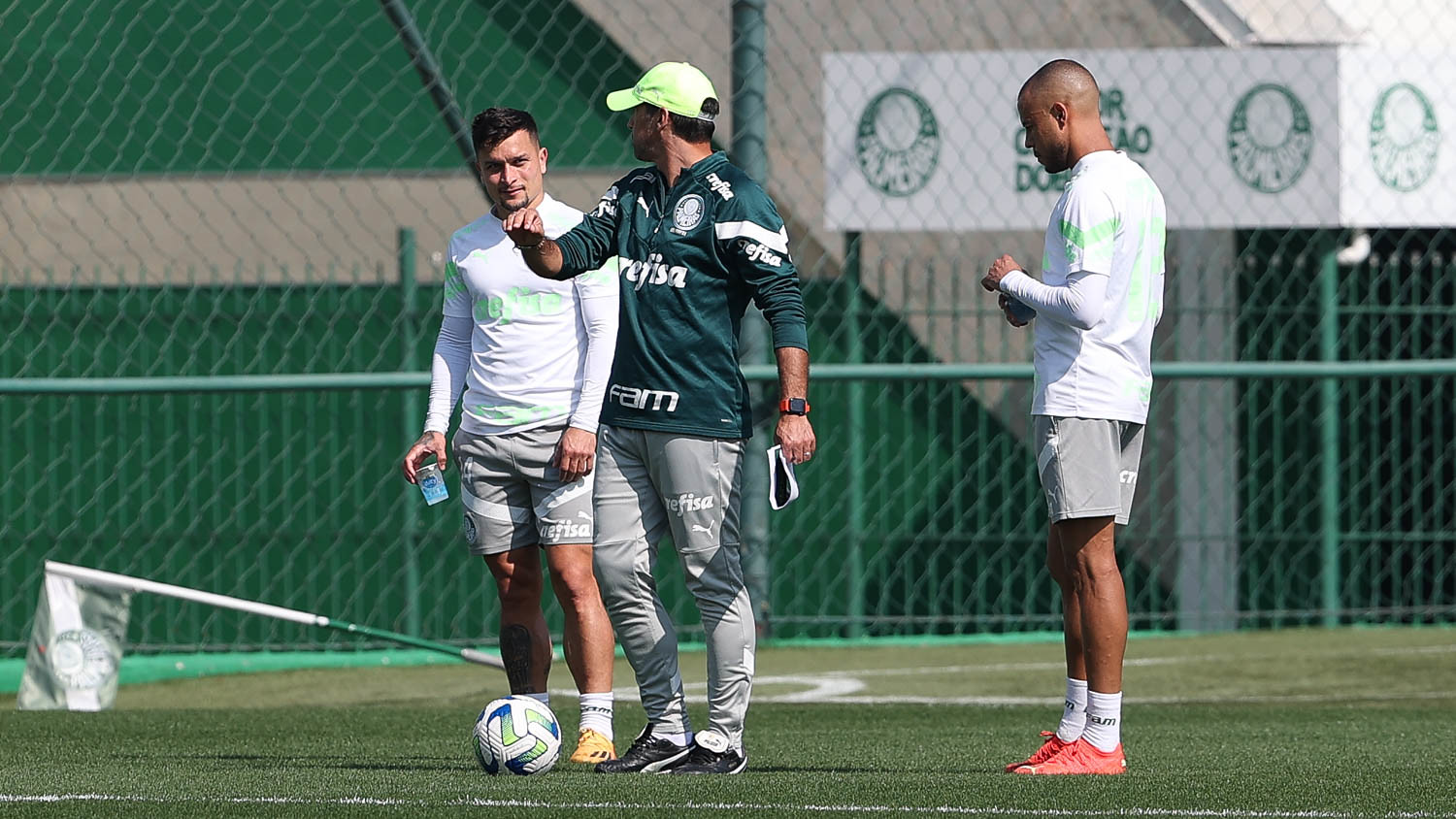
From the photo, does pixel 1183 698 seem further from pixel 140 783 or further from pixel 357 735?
pixel 140 783

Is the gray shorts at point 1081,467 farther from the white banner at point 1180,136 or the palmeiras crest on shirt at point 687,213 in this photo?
the white banner at point 1180,136

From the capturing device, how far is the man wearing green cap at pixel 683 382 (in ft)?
17.6

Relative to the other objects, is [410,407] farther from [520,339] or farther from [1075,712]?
[1075,712]

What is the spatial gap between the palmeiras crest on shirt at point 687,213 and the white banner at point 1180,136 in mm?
4858

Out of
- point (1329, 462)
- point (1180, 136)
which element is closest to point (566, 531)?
point (1180, 136)

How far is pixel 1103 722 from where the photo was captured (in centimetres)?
524

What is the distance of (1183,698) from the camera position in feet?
27.3

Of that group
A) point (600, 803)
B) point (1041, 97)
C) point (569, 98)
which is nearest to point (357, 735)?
point (600, 803)

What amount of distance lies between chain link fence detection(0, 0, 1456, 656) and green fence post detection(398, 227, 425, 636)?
0.07 ft

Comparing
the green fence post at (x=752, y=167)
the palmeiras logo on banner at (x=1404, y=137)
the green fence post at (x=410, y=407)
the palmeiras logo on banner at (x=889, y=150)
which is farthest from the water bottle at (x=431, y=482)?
the palmeiras logo on banner at (x=1404, y=137)

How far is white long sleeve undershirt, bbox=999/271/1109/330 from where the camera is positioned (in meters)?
5.16

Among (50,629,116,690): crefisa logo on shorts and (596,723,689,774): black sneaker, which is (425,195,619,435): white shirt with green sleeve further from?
(50,629,116,690): crefisa logo on shorts

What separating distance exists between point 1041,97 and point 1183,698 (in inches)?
144

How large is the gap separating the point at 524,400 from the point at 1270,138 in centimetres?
567
